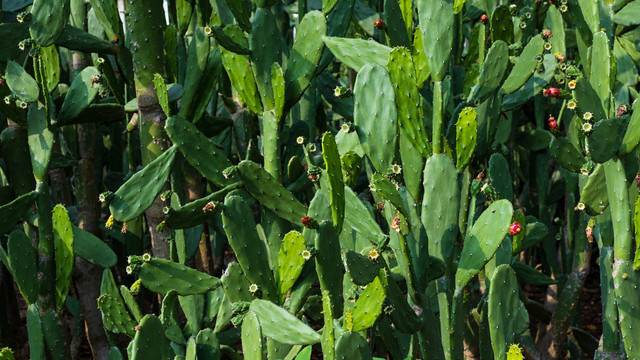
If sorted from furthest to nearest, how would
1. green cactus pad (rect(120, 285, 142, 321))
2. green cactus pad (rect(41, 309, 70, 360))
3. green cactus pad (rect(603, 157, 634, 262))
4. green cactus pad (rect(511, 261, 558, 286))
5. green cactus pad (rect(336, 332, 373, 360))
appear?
green cactus pad (rect(511, 261, 558, 286)) < green cactus pad (rect(41, 309, 70, 360)) < green cactus pad (rect(120, 285, 142, 321)) < green cactus pad (rect(603, 157, 634, 262)) < green cactus pad (rect(336, 332, 373, 360))

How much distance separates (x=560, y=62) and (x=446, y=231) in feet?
2.72

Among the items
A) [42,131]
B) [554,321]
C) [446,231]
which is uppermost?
[42,131]

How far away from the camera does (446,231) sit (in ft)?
6.72

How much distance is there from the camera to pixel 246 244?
202 cm

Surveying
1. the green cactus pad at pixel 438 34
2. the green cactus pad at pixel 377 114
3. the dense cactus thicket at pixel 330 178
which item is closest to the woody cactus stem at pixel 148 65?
the dense cactus thicket at pixel 330 178

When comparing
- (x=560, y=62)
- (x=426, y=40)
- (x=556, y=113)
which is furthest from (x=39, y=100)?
(x=556, y=113)

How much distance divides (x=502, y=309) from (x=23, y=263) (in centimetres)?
152

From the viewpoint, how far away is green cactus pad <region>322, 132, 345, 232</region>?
5.75 ft

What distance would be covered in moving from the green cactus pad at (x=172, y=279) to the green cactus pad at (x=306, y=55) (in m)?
0.59

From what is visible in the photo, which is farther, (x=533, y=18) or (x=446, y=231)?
(x=533, y=18)

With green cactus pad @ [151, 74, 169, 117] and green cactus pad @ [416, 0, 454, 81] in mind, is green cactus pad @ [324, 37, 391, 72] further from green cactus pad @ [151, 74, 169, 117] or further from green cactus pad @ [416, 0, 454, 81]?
green cactus pad @ [151, 74, 169, 117]

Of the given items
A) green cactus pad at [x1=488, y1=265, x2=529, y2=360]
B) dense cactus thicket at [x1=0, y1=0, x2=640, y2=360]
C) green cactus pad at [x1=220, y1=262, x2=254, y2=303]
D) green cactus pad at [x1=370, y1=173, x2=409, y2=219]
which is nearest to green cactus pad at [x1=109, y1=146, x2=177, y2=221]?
dense cactus thicket at [x1=0, y1=0, x2=640, y2=360]

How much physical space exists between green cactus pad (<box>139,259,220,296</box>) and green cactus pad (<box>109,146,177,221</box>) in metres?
0.16

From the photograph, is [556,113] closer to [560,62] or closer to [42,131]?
[560,62]
